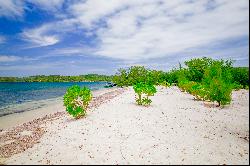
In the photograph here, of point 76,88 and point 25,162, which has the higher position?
point 76,88

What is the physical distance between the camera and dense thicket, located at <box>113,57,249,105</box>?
23.0 meters

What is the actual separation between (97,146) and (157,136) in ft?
9.82

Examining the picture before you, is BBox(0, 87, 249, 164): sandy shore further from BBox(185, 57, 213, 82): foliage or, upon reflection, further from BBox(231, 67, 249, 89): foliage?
BBox(185, 57, 213, 82): foliage

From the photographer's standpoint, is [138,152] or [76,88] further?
[76,88]

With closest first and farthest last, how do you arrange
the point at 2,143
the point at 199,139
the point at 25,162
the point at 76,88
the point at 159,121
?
the point at 25,162 → the point at 199,139 → the point at 2,143 → the point at 159,121 → the point at 76,88

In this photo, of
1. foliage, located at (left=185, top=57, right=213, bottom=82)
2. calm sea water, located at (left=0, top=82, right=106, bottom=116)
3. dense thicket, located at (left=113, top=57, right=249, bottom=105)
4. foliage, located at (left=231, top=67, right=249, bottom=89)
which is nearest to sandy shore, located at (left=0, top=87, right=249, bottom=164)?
dense thicket, located at (left=113, top=57, right=249, bottom=105)

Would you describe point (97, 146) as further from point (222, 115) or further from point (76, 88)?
point (222, 115)

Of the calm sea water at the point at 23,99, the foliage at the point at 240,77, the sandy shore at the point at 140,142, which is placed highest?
the foliage at the point at 240,77

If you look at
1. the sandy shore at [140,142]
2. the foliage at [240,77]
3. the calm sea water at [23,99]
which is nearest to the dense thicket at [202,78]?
the foliage at [240,77]

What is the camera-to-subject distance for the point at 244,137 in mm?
12156

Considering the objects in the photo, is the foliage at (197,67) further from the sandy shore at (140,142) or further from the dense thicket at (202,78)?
the sandy shore at (140,142)

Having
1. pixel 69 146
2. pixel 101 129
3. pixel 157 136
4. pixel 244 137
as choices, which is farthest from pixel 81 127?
pixel 244 137

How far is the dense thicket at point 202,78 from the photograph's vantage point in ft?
75.3

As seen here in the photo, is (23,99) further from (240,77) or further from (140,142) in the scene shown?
(240,77)
